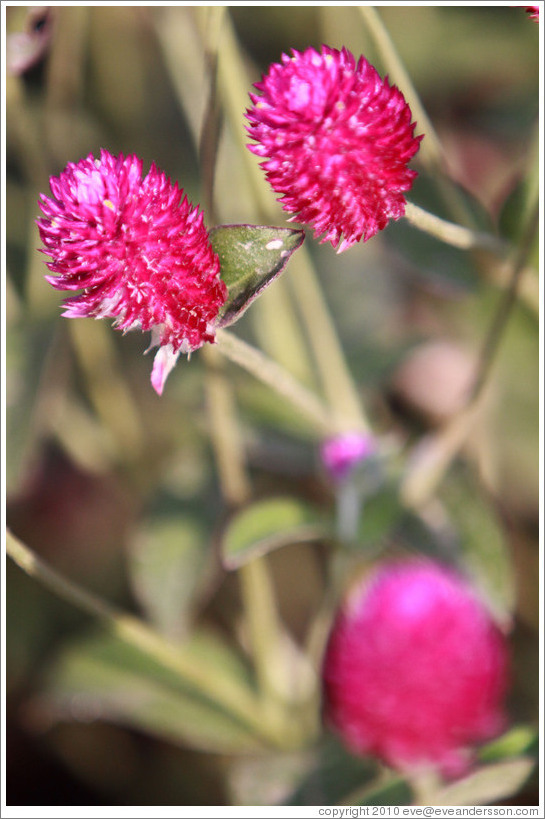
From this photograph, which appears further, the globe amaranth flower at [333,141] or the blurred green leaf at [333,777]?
the blurred green leaf at [333,777]

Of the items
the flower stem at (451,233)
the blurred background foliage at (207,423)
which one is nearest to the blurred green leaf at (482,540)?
the blurred background foliage at (207,423)

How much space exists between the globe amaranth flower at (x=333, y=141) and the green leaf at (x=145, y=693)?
58 centimetres

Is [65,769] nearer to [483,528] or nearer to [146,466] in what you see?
[146,466]

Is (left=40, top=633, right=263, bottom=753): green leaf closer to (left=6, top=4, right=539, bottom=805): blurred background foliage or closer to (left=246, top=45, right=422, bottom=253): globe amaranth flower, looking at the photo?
(left=6, top=4, right=539, bottom=805): blurred background foliage

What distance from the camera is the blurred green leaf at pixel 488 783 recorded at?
59 cm

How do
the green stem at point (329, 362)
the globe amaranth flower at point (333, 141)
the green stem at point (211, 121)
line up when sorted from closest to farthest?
the globe amaranth flower at point (333, 141), the green stem at point (211, 121), the green stem at point (329, 362)

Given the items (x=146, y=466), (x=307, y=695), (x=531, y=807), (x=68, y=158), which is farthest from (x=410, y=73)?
(x=531, y=807)

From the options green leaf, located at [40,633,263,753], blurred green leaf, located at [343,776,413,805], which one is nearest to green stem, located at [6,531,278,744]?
green leaf, located at [40,633,263,753]

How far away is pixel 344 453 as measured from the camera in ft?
2.61

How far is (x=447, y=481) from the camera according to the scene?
33.0 inches

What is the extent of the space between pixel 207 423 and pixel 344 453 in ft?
0.65

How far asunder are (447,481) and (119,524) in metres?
0.53

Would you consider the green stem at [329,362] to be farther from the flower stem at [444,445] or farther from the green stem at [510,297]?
the green stem at [510,297]

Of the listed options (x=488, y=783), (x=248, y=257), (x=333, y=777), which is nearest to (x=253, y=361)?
(x=248, y=257)
